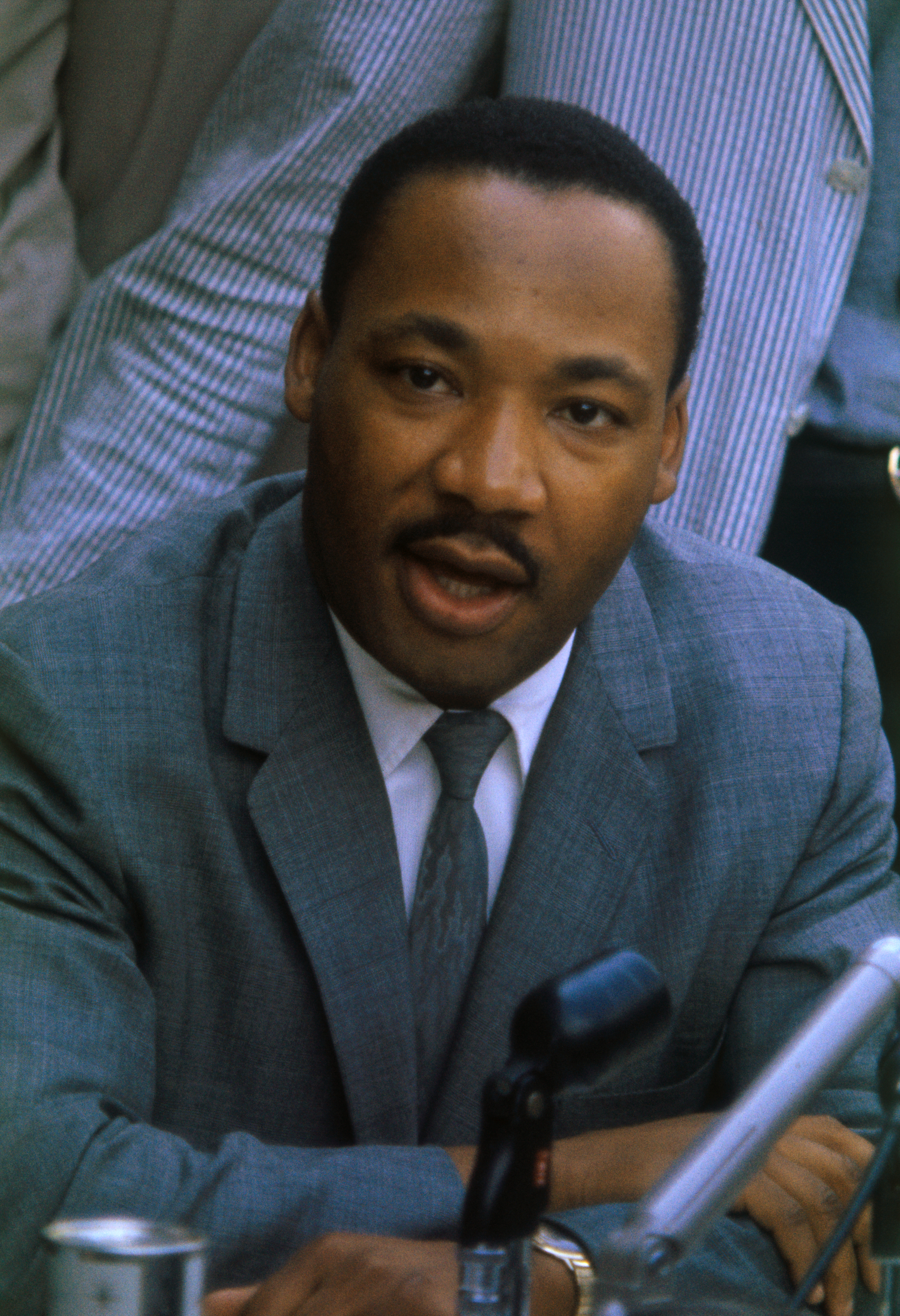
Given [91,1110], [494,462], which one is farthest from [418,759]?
[91,1110]

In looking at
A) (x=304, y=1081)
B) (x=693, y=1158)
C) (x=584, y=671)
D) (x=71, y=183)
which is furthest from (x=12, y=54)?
(x=693, y=1158)

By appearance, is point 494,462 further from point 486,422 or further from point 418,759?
point 418,759

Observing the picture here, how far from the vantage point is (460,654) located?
177 cm

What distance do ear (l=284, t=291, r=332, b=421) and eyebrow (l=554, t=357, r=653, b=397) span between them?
1.17 ft

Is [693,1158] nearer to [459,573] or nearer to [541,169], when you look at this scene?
[459,573]

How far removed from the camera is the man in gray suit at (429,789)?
1.63 m

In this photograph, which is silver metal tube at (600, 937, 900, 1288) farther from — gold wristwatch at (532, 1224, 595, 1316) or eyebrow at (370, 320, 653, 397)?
eyebrow at (370, 320, 653, 397)

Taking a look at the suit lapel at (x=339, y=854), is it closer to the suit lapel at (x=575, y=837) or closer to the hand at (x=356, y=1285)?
the suit lapel at (x=575, y=837)

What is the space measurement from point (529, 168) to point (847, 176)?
0.97 metres

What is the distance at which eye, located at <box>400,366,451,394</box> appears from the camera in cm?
171

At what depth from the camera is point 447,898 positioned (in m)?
1.88

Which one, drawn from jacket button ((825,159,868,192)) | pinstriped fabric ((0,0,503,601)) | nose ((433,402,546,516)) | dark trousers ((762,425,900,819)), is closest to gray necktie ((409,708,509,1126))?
nose ((433,402,546,516))

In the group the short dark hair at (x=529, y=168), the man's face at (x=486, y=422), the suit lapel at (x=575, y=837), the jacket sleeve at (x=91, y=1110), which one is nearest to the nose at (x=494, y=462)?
the man's face at (x=486, y=422)

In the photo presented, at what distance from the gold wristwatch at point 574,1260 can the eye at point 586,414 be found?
30.7 inches
